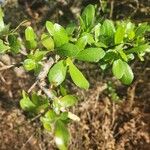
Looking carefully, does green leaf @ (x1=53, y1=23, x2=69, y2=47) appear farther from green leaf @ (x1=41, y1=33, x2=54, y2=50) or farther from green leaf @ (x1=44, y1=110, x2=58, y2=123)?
green leaf @ (x1=44, y1=110, x2=58, y2=123)

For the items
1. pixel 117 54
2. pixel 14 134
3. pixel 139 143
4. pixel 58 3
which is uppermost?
pixel 117 54

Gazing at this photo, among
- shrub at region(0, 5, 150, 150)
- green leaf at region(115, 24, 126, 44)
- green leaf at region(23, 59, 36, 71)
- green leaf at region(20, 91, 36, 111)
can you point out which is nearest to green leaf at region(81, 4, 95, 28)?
shrub at region(0, 5, 150, 150)

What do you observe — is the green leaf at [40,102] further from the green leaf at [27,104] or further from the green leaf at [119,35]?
the green leaf at [119,35]

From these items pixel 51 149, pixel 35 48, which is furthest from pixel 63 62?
pixel 51 149

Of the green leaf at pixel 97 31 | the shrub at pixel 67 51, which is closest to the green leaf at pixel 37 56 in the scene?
the shrub at pixel 67 51

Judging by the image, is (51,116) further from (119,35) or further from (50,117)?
(119,35)

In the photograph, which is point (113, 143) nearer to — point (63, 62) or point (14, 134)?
point (14, 134)

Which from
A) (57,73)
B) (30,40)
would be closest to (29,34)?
(30,40)
